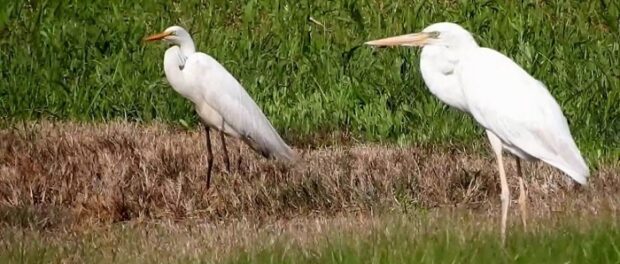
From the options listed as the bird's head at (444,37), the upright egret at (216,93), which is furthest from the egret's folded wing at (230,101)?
the bird's head at (444,37)

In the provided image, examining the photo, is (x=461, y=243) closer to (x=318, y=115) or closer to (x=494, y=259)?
(x=494, y=259)

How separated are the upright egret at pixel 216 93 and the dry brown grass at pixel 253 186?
0.63ft

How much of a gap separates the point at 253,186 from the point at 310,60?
124 inches

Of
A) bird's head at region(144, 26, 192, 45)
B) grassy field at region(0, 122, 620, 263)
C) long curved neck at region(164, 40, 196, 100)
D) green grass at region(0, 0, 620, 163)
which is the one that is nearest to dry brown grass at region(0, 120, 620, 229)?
grassy field at region(0, 122, 620, 263)

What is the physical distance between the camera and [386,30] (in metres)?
10.5

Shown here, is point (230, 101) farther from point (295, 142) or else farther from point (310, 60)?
point (310, 60)

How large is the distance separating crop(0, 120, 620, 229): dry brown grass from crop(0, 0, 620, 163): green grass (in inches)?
32.6

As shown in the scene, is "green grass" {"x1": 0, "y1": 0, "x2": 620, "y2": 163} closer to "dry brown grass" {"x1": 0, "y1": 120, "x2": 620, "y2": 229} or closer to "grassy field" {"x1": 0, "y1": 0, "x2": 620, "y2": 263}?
"grassy field" {"x1": 0, "y1": 0, "x2": 620, "y2": 263}

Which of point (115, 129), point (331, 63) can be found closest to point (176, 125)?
point (115, 129)

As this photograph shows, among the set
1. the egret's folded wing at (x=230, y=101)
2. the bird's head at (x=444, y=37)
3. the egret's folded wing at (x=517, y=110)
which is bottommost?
the egret's folded wing at (x=230, y=101)

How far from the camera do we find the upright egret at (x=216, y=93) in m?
7.37

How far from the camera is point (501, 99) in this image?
5.48m

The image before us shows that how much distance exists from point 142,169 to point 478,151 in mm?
1962

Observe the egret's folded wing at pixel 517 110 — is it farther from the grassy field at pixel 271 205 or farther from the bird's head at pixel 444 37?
the grassy field at pixel 271 205
